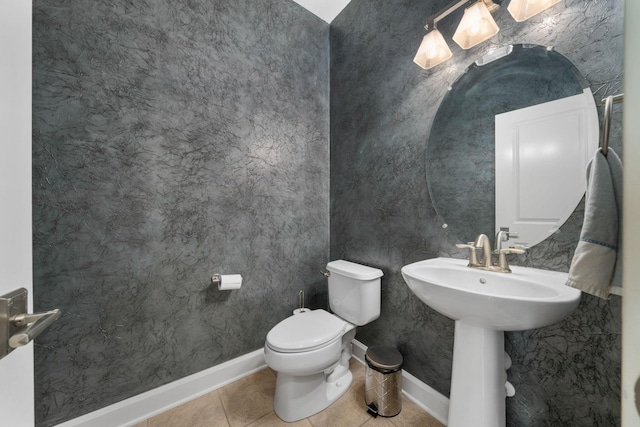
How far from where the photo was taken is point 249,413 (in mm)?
1248

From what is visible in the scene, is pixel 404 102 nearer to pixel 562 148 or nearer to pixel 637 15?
pixel 562 148

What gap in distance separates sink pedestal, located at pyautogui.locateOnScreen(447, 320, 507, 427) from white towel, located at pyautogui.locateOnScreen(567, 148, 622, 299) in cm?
36

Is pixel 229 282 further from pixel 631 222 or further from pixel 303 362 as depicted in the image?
pixel 631 222

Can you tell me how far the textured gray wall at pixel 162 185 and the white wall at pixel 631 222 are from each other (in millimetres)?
1544

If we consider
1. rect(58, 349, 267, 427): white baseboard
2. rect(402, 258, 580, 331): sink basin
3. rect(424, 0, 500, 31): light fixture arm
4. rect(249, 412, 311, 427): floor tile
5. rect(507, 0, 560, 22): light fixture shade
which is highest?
rect(424, 0, 500, 31): light fixture arm

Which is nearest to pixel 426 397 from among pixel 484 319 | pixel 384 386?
pixel 384 386

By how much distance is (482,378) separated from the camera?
0.86 m

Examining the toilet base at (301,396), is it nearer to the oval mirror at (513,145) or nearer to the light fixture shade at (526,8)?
the oval mirror at (513,145)

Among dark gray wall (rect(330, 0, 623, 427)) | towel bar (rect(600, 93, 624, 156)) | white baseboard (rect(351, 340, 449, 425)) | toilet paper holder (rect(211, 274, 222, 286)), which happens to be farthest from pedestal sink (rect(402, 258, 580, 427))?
toilet paper holder (rect(211, 274, 222, 286))

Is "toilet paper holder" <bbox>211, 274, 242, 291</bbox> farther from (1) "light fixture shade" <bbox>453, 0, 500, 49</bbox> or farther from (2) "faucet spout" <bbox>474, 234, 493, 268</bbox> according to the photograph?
(1) "light fixture shade" <bbox>453, 0, 500, 49</bbox>

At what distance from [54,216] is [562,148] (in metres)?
2.17

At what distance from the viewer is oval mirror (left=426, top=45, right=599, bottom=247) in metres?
0.85

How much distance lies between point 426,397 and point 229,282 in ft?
4.23

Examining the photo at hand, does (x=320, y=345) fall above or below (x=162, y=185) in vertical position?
below
